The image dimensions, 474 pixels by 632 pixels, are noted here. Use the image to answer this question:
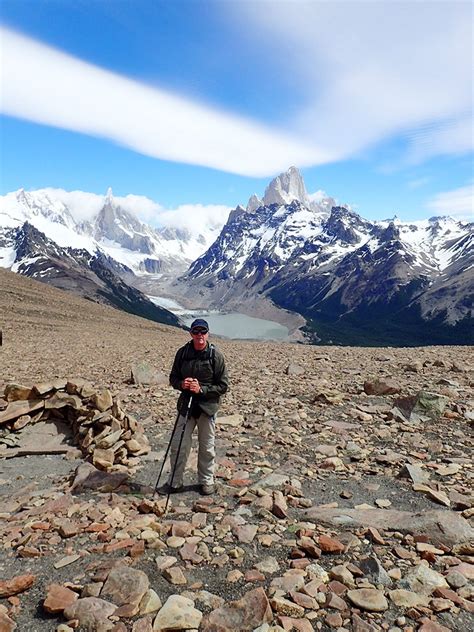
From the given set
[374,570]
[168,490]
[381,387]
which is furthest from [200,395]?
[381,387]

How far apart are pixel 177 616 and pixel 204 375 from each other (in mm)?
5090

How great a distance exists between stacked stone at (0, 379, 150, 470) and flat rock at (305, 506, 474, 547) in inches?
217

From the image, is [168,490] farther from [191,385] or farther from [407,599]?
[407,599]

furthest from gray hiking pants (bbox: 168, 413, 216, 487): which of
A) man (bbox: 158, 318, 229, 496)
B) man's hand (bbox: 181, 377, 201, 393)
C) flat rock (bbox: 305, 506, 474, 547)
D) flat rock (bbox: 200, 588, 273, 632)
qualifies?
flat rock (bbox: 200, 588, 273, 632)

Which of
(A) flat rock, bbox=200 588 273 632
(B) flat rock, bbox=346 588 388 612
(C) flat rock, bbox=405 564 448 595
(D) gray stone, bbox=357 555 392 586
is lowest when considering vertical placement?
(A) flat rock, bbox=200 588 273 632

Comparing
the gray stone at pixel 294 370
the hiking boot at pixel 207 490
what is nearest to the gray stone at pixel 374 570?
the hiking boot at pixel 207 490

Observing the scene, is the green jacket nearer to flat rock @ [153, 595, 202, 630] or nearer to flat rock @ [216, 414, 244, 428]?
flat rock @ [216, 414, 244, 428]

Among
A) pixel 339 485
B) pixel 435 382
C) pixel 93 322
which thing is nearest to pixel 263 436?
pixel 339 485

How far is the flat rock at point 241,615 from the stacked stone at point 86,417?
19.5 feet

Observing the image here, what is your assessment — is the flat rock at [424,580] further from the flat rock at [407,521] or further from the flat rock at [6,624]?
the flat rock at [6,624]

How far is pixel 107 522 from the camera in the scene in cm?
796

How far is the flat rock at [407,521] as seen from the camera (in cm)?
735

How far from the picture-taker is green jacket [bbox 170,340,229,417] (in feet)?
32.8

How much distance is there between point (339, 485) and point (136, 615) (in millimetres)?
5606
